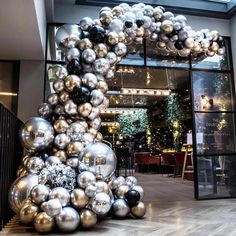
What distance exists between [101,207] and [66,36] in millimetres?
2616

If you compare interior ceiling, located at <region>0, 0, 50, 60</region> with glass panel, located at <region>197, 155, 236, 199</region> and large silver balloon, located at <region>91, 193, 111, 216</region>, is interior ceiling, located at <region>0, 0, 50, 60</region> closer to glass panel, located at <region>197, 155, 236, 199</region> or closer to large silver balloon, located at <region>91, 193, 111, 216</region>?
large silver balloon, located at <region>91, 193, 111, 216</region>

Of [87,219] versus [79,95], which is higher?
[79,95]

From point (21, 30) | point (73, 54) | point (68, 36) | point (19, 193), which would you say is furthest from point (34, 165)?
point (68, 36)

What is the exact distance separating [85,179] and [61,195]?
1.06 feet

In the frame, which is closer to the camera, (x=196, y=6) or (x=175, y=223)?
(x=175, y=223)

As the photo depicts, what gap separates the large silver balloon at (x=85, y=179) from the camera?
3.38 meters

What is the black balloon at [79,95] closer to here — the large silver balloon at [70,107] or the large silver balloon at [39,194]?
the large silver balloon at [70,107]

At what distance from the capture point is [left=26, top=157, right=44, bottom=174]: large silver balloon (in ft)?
12.4

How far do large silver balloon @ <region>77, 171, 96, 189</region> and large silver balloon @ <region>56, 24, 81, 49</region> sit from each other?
2.04m

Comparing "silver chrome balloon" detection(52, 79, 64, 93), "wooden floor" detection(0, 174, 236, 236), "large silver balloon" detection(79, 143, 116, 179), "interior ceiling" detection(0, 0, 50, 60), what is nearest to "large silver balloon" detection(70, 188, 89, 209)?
"wooden floor" detection(0, 174, 236, 236)

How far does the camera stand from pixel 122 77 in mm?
8797

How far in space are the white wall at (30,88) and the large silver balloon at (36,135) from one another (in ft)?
3.84

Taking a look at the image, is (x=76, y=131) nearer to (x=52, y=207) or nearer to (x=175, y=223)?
(x=52, y=207)

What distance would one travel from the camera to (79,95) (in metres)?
4.10
